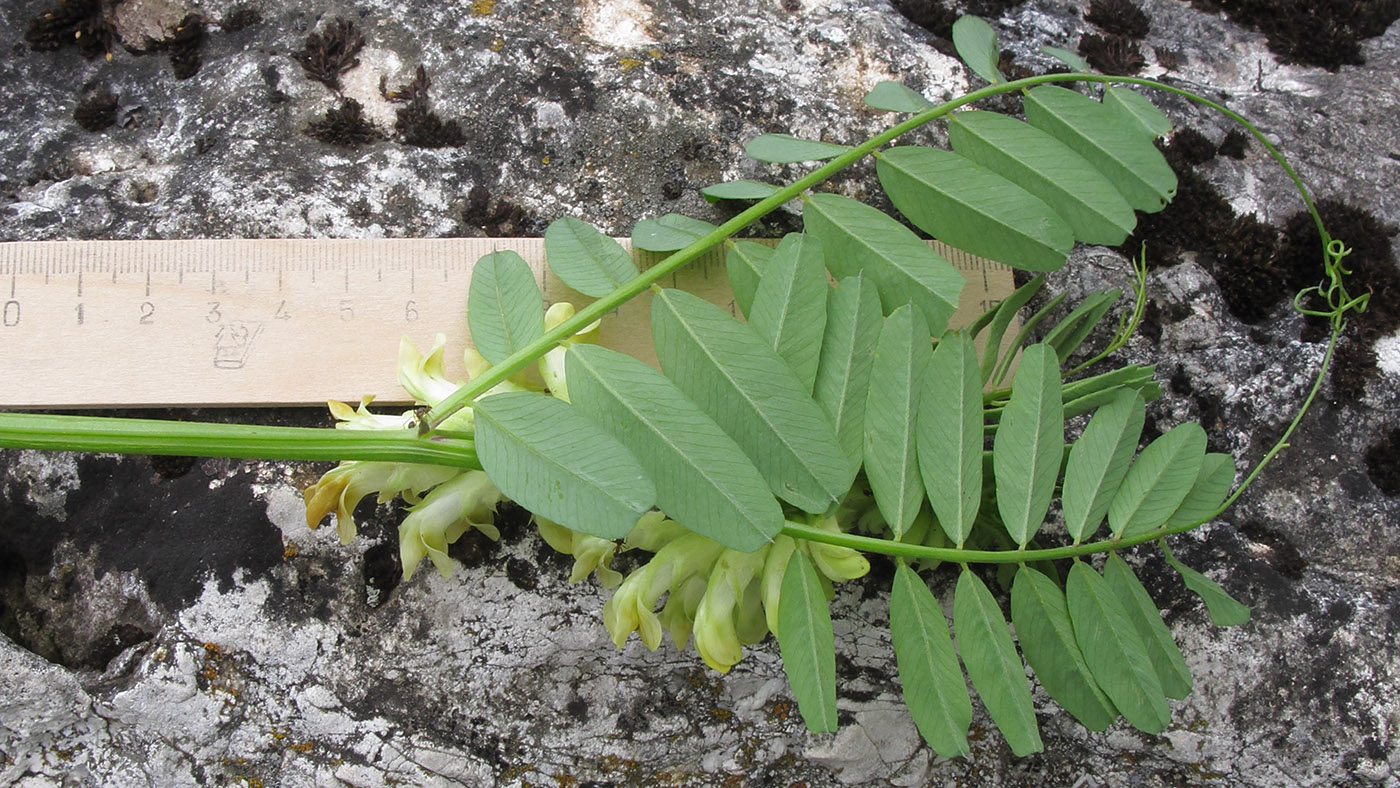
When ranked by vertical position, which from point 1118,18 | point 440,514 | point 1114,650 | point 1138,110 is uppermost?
point 1118,18

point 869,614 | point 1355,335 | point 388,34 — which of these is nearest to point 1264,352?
point 1355,335

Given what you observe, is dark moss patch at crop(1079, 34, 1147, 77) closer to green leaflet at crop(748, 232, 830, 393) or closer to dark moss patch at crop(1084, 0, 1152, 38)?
dark moss patch at crop(1084, 0, 1152, 38)

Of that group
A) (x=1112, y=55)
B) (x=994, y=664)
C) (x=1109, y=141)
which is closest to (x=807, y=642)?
(x=994, y=664)

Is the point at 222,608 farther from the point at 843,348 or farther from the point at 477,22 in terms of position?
the point at 477,22

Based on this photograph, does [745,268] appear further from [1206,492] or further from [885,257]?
[1206,492]

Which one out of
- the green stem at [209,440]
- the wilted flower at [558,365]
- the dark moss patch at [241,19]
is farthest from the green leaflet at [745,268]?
the dark moss patch at [241,19]

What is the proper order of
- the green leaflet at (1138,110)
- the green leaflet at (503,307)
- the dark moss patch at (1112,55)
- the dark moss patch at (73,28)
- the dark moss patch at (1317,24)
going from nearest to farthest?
1. the green leaflet at (503,307)
2. the green leaflet at (1138,110)
3. the dark moss patch at (73,28)
4. the dark moss patch at (1112,55)
5. the dark moss patch at (1317,24)

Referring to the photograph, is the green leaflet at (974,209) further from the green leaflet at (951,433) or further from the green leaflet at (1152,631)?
the green leaflet at (1152,631)
